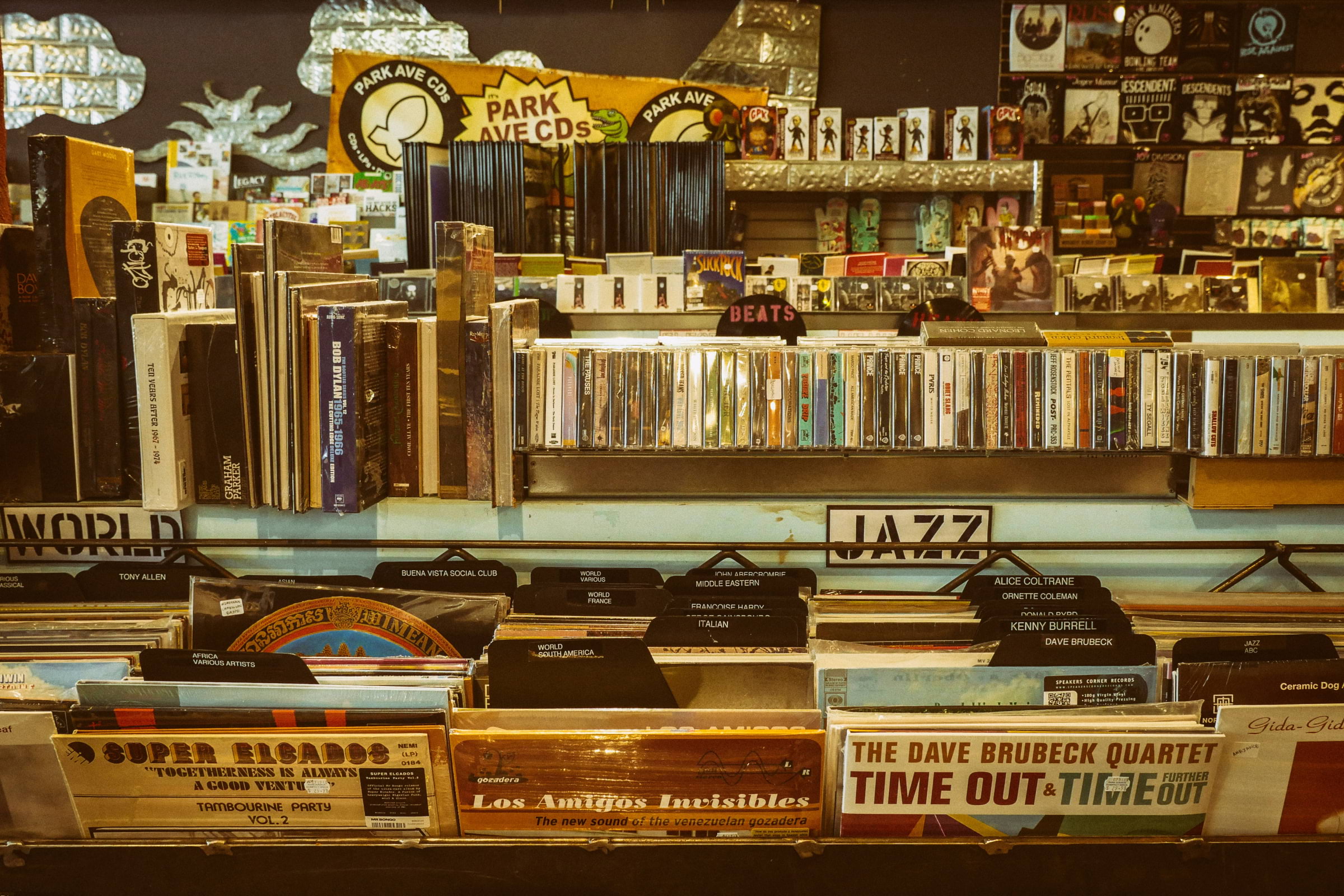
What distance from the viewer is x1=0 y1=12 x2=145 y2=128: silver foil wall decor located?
623 centimetres

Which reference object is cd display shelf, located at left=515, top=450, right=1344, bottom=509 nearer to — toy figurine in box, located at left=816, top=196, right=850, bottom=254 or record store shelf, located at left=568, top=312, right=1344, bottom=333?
record store shelf, located at left=568, top=312, right=1344, bottom=333

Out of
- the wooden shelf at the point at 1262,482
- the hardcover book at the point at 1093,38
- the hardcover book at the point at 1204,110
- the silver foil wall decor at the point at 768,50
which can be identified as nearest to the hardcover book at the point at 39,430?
the wooden shelf at the point at 1262,482

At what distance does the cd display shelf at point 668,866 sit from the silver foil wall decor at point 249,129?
→ 19.7 ft

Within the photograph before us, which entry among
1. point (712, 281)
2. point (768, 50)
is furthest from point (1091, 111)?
point (712, 281)

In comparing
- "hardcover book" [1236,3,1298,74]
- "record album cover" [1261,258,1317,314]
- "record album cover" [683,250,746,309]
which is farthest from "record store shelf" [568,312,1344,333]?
"hardcover book" [1236,3,1298,74]

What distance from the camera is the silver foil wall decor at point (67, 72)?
6230mm

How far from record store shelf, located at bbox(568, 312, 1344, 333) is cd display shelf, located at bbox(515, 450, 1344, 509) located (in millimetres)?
1942

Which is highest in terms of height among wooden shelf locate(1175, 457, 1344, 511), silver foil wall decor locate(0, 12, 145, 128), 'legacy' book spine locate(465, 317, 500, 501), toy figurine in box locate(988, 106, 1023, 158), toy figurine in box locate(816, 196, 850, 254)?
silver foil wall decor locate(0, 12, 145, 128)

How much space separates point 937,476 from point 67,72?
700 centimetres

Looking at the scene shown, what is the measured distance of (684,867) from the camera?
1.24 m

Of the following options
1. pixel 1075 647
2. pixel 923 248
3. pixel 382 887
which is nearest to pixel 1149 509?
pixel 1075 647

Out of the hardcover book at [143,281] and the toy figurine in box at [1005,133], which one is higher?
the toy figurine in box at [1005,133]

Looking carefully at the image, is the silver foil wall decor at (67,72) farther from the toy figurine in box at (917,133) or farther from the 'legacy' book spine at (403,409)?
the 'legacy' book spine at (403,409)

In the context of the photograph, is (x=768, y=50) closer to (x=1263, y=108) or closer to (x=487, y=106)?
(x=487, y=106)
